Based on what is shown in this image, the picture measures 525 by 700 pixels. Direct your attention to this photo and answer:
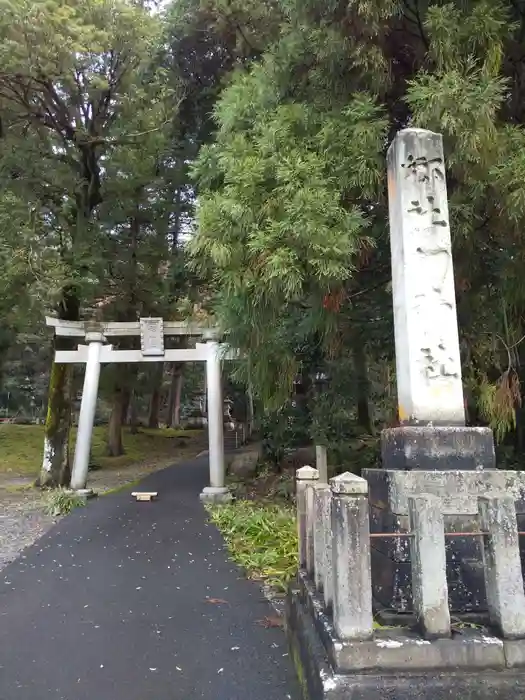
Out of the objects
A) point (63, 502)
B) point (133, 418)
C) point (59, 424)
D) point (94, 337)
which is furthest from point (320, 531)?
point (133, 418)

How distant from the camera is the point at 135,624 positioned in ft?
14.4

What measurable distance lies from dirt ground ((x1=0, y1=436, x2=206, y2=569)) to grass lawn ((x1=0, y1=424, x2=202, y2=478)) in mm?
804

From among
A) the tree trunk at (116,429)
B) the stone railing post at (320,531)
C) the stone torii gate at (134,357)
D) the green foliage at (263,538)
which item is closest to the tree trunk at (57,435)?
the stone torii gate at (134,357)

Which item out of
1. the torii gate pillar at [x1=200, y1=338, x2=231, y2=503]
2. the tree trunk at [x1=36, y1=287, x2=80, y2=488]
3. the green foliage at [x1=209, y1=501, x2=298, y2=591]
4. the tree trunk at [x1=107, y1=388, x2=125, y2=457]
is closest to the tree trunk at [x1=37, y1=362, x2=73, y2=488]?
the tree trunk at [x1=36, y1=287, x2=80, y2=488]

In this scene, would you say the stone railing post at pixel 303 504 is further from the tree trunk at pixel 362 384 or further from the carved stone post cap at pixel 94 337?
the carved stone post cap at pixel 94 337

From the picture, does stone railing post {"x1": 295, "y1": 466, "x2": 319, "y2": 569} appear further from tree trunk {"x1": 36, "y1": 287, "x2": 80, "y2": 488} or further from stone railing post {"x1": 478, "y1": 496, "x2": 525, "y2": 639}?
tree trunk {"x1": 36, "y1": 287, "x2": 80, "y2": 488}

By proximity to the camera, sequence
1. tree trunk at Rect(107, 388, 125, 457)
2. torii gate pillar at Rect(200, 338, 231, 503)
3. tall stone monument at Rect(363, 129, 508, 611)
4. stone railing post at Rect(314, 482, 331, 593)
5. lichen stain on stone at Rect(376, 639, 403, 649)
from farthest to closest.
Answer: tree trunk at Rect(107, 388, 125, 457) → torii gate pillar at Rect(200, 338, 231, 503) → stone railing post at Rect(314, 482, 331, 593) → tall stone monument at Rect(363, 129, 508, 611) → lichen stain on stone at Rect(376, 639, 403, 649)

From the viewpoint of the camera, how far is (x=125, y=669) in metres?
3.55

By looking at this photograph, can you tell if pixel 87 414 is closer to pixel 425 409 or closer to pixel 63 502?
pixel 63 502

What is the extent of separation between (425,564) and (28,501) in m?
10.1

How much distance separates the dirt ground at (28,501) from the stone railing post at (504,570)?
18.8 ft

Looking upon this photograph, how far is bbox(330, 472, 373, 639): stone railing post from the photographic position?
2416mm

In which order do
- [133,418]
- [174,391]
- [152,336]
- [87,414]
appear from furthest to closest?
[174,391]
[133,418]
[152,336]
[87,414]

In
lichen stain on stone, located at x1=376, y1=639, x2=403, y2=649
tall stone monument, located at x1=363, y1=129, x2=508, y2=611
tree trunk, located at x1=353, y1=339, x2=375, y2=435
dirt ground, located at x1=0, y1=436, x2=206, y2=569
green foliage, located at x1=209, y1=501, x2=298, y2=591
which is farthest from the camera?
tree trunk, located at x1=353, y1=339, x2=375, y2=435
